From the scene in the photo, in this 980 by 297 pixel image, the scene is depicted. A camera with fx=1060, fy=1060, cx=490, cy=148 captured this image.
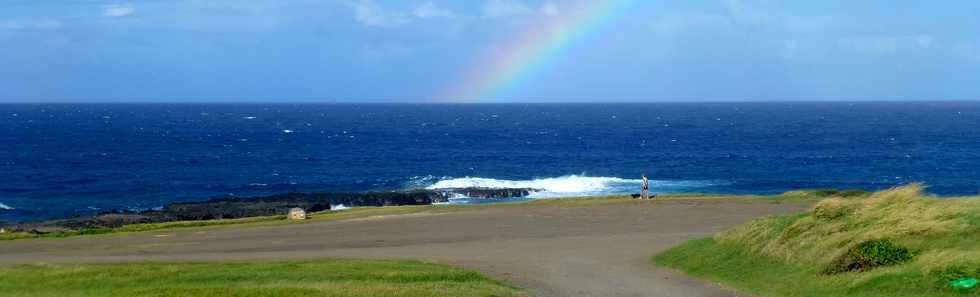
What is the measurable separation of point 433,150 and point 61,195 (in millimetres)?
52287

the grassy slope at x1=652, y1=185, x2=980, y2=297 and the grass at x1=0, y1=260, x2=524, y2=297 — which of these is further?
the grass at x1=0, y1=260, x2=524, y2=297

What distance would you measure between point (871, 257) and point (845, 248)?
0.79 m

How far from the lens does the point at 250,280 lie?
71.8 ft

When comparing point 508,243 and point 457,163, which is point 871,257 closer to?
point 508,243

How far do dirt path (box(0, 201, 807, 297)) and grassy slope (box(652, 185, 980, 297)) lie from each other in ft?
3.55

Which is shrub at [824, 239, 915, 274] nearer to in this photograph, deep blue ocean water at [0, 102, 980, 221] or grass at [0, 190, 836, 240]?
grass at [0, 190, 836, 240]

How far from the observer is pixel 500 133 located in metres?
162

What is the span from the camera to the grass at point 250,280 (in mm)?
19688

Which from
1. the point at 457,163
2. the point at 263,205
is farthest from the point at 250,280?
the point at 457,163

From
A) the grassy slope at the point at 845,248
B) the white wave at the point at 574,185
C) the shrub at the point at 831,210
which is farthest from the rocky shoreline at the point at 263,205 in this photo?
the shrub at the point at 831,210

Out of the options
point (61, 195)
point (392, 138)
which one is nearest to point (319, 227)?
point (61, 195)

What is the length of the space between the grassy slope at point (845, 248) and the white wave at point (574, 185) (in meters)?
44.4

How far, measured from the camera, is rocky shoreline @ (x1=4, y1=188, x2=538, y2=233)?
5432cm

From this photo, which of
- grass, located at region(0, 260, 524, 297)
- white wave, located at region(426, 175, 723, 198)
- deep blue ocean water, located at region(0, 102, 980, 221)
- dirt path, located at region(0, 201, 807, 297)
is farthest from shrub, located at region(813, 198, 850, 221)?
deep blue ocean water, located at region(0, 102, 980, 221)
